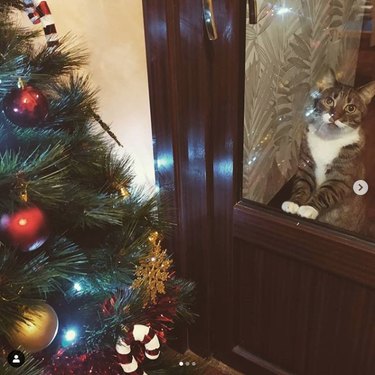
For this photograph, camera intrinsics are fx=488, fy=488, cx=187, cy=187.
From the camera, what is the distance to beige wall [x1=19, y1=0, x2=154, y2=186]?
1.06 m

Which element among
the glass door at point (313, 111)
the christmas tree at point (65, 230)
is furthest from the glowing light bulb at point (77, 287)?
the glass door at point (313, 111)

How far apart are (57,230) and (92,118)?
0.24 m

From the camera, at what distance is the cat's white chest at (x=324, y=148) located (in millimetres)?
1148

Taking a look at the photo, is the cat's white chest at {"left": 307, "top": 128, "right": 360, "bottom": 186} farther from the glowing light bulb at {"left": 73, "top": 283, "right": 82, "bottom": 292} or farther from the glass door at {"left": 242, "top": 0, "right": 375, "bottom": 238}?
the glowing light bulb at {"left": 73, "top": 283, "right": 82, "bottom": 292}

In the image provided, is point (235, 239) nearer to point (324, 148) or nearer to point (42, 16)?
point (324, 148)

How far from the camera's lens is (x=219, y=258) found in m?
1.40

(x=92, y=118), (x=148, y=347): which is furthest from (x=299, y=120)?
(x=148, y=347)

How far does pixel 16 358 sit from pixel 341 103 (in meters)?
0.86

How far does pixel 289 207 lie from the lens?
1236mm

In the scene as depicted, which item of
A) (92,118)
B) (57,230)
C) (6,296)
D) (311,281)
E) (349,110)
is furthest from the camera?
(311,281)

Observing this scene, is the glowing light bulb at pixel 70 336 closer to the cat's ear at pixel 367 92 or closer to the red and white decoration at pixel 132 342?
the red and white decoration at pixel 132 342

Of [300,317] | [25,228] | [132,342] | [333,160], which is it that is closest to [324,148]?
Answer: [333,160]

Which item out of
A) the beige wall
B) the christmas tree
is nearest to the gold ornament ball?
the christmas tree

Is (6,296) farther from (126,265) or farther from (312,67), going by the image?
(312,67)
